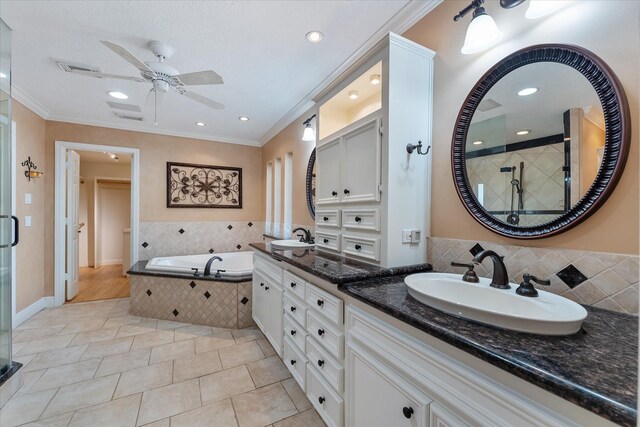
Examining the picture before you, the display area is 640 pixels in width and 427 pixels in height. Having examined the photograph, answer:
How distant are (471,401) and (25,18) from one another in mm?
3201

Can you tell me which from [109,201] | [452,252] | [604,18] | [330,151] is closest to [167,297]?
[330,151]

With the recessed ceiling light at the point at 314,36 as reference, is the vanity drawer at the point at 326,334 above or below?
below

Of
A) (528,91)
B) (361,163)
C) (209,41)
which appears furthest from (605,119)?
(209,41)

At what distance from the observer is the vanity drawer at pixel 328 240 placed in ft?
6.90

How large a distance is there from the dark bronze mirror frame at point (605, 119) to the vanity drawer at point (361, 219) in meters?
0.55

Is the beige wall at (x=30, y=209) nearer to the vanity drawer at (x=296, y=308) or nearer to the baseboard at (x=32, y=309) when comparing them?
the baseboard at (x=32, y=309)

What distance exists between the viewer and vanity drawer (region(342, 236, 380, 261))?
1668 millimetres

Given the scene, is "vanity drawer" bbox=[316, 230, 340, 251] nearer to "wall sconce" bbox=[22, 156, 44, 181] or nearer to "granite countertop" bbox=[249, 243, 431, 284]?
"granite countertop" bbox=[249, 243, 431, 284]

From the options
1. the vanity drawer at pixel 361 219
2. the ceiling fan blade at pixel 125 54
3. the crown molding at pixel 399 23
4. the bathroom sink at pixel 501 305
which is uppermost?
the crown molding at pixel 399 23

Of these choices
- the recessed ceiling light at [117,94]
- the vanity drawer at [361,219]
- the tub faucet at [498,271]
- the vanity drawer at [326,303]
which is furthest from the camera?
the recessed ceiling light at [117,94]

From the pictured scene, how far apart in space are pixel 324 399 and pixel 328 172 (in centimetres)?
156

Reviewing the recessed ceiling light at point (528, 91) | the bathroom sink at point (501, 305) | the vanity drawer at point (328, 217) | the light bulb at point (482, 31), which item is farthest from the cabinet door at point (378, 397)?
the light bulb at point (482, 31)

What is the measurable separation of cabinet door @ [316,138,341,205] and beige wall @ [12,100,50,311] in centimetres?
338

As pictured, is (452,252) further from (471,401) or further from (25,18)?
(25,18)
